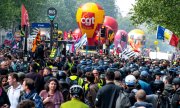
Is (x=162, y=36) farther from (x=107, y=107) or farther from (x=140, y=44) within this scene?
(x=140, y=44)

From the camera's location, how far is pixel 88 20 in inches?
2682

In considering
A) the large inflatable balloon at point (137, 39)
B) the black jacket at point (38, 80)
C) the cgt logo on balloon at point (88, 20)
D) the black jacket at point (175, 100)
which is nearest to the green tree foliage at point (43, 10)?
the cgt logo on balloon at point (88, 20)

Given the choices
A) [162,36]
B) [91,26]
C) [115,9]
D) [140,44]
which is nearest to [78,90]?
[162,36]

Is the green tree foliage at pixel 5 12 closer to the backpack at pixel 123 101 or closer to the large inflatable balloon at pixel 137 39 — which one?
the large inflatable balloon at pixel 137 39

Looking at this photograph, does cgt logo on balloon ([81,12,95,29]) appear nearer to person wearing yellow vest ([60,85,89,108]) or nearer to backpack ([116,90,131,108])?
backpack ([116,90,131,108])

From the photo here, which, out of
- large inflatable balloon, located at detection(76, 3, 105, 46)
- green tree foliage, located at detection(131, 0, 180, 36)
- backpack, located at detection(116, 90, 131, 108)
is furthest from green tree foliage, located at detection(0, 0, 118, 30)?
backpack, located at detection(116, 90, 131, 108)

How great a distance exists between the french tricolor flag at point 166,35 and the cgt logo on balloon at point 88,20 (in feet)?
116

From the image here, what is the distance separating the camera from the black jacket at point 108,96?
1119 centimetres

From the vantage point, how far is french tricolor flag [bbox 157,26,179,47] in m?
31.3

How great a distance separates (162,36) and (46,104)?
859 inches

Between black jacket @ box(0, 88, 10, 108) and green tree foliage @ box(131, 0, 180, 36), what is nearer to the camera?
black jacket @ box(0, 88, 10, 108)

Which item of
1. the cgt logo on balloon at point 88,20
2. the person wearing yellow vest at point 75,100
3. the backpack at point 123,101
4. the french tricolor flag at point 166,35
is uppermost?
the cgt logo on balloon at point 88,20

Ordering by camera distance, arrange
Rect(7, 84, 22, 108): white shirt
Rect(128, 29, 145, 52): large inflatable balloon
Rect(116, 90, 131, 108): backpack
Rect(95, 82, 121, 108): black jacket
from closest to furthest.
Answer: Rect(116, 90, 131, 108): backpack, Rect(7, 84, 22, 108): white shirt, Rect(95, 82, 121, 108): black jacket, Rect(128, 29, 145, 52): large inflatable balloon

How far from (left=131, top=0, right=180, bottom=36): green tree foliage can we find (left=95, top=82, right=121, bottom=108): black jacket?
102 ft
